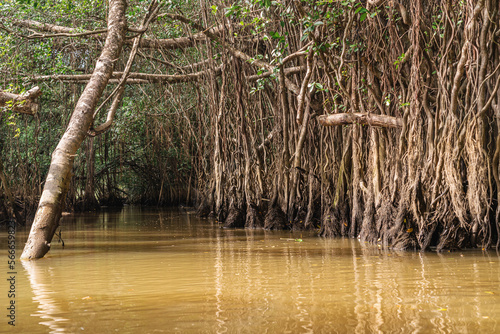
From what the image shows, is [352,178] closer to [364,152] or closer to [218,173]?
[364,152]

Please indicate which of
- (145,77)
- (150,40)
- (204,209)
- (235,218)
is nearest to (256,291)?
(235,218)

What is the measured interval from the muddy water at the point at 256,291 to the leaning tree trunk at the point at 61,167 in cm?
28

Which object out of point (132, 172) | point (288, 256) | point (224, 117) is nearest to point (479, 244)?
point (288, 256)

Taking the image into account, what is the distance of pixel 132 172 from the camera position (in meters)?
21.0

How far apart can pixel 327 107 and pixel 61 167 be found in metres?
3.98

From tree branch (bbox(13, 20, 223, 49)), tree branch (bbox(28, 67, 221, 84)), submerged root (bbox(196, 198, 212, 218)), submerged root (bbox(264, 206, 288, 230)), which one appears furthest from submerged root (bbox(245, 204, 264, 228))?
submerged root (bbox(196, 198, 212, 218))

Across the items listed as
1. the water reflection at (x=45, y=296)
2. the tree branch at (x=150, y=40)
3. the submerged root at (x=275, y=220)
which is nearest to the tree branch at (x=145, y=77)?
the tree branch at (x=150, y=40)

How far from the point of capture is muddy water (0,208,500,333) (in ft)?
9.57

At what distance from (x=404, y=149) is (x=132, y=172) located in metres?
15.7

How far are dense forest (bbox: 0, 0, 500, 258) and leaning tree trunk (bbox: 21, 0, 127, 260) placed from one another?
1cm

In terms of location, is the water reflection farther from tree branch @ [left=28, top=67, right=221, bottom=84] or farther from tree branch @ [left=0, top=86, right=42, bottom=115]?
Result: tree branch @ [left=28, top=67, right=221, bottom=84]

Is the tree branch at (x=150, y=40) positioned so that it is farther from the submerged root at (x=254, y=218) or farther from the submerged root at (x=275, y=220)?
the submerged root at (x=275, y=220)

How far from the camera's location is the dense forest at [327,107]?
18.6 ft

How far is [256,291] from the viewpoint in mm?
3787
